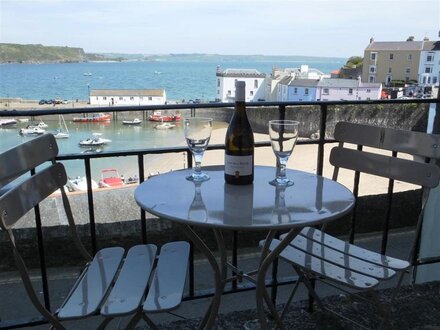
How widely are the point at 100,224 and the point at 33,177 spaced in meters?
7.33

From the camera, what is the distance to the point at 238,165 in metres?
1.52

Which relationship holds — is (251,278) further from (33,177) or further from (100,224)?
(100,224)

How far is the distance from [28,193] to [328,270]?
124 cm

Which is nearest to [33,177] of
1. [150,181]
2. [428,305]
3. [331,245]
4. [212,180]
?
[150,181]

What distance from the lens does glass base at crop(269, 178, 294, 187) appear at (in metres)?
1.58

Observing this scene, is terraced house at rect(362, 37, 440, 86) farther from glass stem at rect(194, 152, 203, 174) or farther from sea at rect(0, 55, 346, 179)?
glass stem at rect(194, 152, 203, 174)

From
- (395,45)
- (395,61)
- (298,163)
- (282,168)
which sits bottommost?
(298,163)

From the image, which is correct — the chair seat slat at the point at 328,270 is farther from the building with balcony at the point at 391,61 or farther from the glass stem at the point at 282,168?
the building with balcony at the point at 391,61

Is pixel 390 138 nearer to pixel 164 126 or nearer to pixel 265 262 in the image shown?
pixel 265 262

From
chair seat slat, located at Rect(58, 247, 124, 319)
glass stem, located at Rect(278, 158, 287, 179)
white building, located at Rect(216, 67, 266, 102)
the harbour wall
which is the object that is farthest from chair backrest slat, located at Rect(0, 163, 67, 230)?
white building, located at Rect(216, 67, 266, 102)

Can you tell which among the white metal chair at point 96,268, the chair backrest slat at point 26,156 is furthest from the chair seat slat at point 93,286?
the chair backrest slat at point 26,156

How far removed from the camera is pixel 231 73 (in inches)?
1877

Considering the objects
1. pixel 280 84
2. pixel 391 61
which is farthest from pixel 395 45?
pixel 280 84

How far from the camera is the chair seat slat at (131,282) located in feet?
4.49
